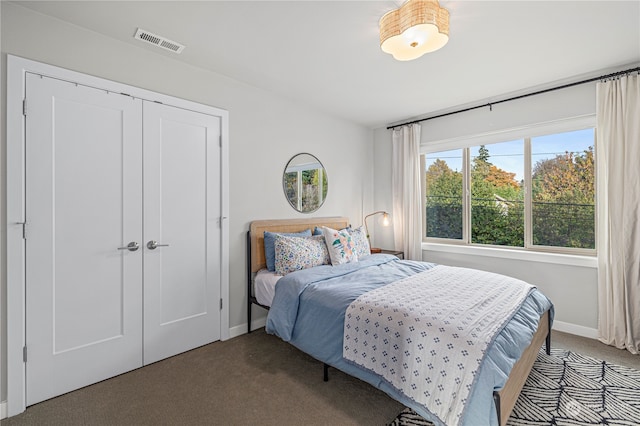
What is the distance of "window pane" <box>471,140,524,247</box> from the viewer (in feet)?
11.7

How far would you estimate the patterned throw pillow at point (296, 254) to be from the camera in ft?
9.48

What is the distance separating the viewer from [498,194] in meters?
3.72

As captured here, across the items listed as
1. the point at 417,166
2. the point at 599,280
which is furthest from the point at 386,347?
the point at 417,166

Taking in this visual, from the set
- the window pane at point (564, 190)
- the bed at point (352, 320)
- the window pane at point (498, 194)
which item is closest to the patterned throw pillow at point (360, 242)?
the bed at point (352, 320)

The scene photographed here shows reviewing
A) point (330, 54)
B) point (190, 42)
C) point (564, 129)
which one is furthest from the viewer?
point (564, 129)

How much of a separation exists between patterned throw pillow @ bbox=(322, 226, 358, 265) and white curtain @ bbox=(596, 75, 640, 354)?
2355 mm

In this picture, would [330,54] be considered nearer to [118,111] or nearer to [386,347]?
[118,111]

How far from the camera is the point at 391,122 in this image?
449 centimetres

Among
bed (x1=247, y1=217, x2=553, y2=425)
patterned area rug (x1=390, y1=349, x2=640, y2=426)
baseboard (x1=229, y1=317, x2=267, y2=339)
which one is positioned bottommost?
patterned area rug (x1=390, y1=349, x2=640, y2=426)

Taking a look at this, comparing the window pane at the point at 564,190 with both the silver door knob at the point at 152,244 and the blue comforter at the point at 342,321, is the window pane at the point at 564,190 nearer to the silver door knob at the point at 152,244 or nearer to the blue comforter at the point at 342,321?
the blue comforter at the point at 342,321

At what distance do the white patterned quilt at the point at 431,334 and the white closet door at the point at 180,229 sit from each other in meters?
1.53

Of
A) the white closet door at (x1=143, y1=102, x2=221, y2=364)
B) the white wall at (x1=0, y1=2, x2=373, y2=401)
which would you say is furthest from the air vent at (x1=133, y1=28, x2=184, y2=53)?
the white closet door at (x1=143, y1=102, x2=221, y2=364)

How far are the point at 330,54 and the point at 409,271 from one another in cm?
208

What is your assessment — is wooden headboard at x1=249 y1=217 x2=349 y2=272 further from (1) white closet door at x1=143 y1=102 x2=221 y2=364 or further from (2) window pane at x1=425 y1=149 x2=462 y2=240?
(2) window pane at x1=425 y1=149 x2=462 y2=240
